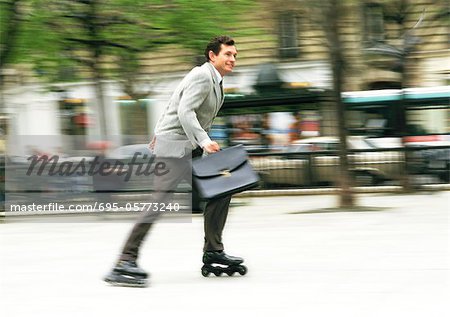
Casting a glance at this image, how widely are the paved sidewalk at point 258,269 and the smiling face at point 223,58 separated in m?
1.62

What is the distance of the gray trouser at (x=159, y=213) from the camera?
6699 mm

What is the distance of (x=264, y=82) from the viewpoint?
2189cm

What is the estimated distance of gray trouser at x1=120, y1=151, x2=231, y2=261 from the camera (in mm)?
6699

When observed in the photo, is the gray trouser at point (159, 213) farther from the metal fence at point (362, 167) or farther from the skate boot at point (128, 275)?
the metal fence at point (362, 167)

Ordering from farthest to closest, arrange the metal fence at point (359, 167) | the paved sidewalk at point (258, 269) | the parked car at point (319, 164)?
1. the parked car at point (319, 164)
2. the metal fence at point (359, 167)
3. the paved sidewalk at point (258, 269)

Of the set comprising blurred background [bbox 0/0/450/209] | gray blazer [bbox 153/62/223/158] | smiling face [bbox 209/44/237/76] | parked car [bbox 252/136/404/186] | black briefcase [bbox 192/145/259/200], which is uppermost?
smiling face [bbox 209/44/237/76]

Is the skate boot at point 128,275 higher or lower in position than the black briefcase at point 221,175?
lower

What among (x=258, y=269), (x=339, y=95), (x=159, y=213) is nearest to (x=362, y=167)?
(x=339, y=95)

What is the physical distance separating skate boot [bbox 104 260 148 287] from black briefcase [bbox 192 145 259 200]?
2.39ft

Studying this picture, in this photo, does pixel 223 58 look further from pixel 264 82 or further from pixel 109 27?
pixel 264 82

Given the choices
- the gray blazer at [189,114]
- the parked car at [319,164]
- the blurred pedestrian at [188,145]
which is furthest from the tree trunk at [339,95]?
the gray blazer at [189,114]

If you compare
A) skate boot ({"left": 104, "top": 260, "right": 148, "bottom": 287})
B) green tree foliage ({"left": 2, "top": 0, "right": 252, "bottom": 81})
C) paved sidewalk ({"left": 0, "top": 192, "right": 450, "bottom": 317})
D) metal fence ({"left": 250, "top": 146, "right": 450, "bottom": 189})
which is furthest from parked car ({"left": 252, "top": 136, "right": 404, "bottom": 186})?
skate boot ({"left": 104, "top": 260, "right": 148, "bottom": 287})

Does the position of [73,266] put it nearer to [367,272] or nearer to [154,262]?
[154,262]

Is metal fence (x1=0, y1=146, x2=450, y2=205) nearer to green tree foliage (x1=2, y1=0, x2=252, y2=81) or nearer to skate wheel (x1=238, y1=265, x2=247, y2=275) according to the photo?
green tree foliage (x1=2, y1=0, x2=252, y2=81)
